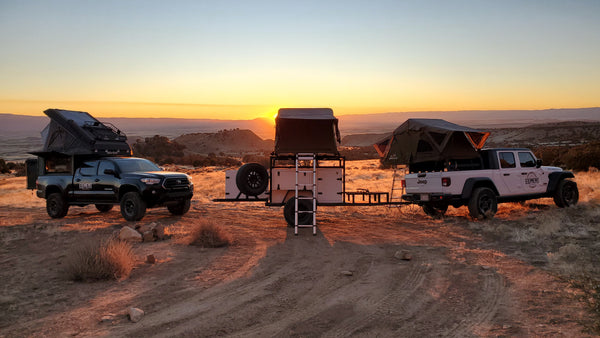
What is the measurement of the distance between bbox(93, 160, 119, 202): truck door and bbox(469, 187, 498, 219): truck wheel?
10.8 metres

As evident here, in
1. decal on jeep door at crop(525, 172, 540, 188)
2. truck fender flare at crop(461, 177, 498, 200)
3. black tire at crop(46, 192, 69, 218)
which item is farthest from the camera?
black tire at crop(46, 192, 69, 218)

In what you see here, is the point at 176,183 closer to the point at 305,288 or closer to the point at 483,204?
the point at 305,288

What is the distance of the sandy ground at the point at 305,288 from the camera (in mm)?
5684

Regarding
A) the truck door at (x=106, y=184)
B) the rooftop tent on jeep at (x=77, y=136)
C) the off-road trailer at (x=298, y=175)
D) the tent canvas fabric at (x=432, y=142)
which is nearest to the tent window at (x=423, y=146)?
the tent canvas fabric at (x=432, y=142)

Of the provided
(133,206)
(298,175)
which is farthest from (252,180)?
(133,206)

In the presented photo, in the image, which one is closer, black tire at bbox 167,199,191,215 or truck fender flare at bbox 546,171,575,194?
truck fender flare at bbox 546,171,575,194

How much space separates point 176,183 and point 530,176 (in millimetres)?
11183

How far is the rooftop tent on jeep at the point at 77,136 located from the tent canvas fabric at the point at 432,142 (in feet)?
31.1

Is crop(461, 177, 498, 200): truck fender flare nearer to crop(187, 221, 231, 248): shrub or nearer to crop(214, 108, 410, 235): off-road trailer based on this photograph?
A: crop(214, 108, 410, 235): off-road trailer

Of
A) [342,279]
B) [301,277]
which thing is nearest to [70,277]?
[301,277]

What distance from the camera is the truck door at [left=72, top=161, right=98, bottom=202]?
50.5 feet

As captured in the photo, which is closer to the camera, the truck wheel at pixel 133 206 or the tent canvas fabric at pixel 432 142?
the tent canvas fabric at pixel 432 142

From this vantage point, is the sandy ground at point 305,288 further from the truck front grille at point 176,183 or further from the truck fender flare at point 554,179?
the truck fender flare at point 554,179

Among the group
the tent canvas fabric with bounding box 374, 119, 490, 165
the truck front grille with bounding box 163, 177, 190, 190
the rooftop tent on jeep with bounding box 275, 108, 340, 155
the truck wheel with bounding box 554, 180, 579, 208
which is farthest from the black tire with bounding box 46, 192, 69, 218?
the truck wheel with bounding box 554, 180, 579, 208
